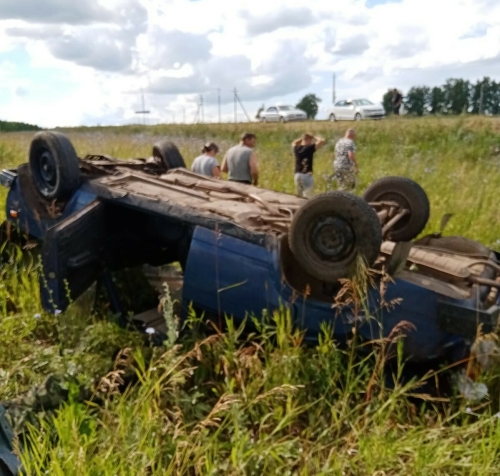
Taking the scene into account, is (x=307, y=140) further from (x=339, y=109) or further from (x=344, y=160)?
(x=339, y=109)

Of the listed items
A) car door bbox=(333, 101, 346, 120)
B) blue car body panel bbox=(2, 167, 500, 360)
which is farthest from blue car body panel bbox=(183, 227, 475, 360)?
car door bbox=(333, 101, 346, 120)

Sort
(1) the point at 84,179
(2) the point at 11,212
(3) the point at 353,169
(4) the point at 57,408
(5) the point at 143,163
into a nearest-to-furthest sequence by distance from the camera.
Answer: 1. (4) the point at 57,408
2. (1) the point at 84,179
3. (2) the point at 11,212
4. (5) the point at 143,163
5. (3) the point at 353,169

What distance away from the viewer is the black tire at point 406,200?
172 inches

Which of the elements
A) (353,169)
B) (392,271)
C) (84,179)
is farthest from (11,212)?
(353,169)

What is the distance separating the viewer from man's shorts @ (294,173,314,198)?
8633mm

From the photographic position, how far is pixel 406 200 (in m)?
4.41

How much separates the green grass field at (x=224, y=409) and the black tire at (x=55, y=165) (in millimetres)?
683

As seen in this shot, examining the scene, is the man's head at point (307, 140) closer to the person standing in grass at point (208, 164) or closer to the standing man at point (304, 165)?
the standing man at point (304, 165)

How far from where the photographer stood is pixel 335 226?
315 cm

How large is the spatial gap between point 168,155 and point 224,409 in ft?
11.0

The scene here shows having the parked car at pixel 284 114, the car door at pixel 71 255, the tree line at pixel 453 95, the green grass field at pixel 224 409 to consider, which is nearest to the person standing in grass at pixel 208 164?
the green grass field at pixel 224 409

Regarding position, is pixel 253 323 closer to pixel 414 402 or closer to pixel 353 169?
pixel 414 402

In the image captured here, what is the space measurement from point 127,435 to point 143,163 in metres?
3.28

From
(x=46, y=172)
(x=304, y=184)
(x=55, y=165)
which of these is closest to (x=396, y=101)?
(x=304, y=184)
